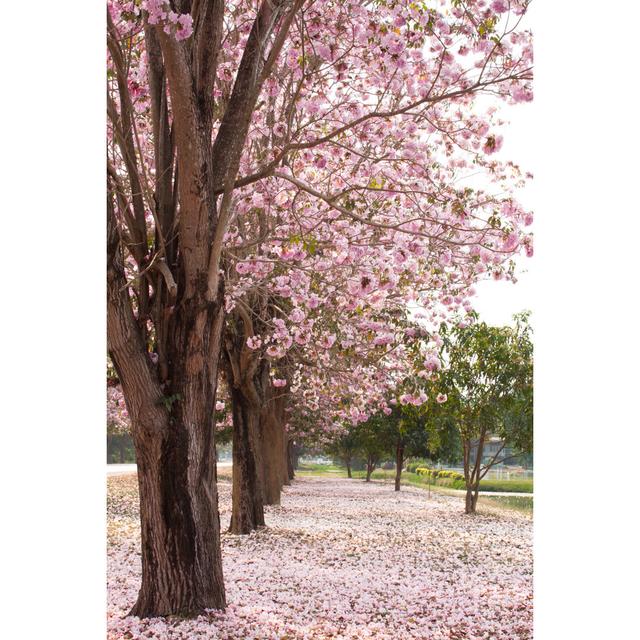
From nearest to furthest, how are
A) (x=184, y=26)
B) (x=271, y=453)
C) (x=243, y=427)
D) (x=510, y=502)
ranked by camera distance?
(x=184, y=26), (x=243, y=427), (x=271, y=453), (x=510, y=502)

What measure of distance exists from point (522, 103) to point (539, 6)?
170 cm

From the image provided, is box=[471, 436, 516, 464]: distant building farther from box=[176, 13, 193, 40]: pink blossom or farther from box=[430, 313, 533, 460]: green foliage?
box=[176, 13, 193, 40]: pink blossom

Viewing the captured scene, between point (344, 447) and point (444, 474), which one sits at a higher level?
point (344, 447)

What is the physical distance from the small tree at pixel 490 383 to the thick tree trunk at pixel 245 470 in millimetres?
5241

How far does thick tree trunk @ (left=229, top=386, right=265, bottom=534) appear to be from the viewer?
1009 cm

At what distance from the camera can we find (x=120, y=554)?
8.36m

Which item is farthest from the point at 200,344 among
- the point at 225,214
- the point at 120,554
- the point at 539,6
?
the point at 120,554

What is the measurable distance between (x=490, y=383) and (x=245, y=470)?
6.63 metres

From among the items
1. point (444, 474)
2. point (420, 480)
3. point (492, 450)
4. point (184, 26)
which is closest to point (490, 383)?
point (492, 450)

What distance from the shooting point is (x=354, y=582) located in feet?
22.9

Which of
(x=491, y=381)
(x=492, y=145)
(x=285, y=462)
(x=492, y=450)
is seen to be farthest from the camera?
Answer: (x=285, y=462)

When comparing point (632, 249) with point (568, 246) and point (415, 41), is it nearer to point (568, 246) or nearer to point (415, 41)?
point (568, 246)

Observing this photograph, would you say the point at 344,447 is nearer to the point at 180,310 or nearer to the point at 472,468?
the point at 472,468
